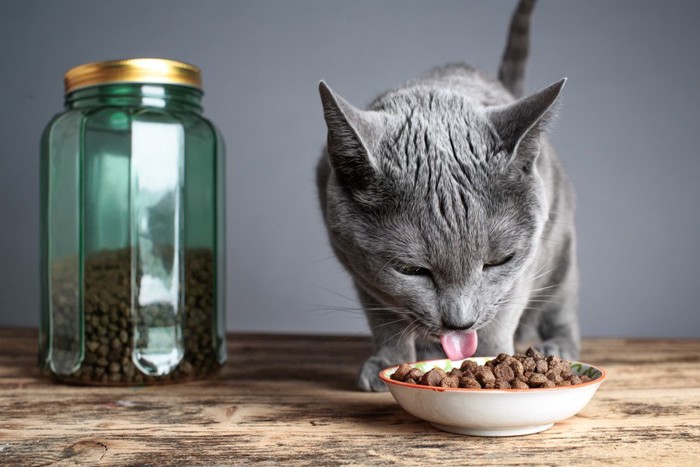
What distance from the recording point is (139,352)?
1201 millimetres

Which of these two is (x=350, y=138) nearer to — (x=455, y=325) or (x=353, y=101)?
(x=455, y=325)

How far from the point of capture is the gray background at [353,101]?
1.99m

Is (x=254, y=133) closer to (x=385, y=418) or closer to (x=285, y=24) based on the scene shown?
(x=285, y=24)

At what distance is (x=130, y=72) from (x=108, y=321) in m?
0.41

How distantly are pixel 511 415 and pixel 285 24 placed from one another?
57.4 inches

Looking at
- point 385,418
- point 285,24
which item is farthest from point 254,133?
point 385,418

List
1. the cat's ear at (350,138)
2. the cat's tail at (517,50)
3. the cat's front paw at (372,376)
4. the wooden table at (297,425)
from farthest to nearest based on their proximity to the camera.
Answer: the cat's tail at (517,50)
the cat's front paw at (372,376)
the cat's ear at (350,138)
the wooden table at (297,425)

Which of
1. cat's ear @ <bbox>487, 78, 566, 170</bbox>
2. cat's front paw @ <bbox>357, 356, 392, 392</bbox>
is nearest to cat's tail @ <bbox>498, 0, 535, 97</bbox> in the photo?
cat's ear @ <bbox>487, 78, 566, 170</bbox>

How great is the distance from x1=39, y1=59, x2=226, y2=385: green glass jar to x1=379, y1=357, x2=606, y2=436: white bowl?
0.48 metres

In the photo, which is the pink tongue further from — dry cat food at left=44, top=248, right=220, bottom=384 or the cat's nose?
dry cat food at left=44, top=248, right=220, bottom=384

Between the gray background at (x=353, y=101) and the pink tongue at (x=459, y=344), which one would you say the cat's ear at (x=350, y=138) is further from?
the gray background at (x=353, y=101)

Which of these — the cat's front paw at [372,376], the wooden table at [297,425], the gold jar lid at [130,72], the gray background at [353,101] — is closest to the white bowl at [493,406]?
the wooden table at [297,425]

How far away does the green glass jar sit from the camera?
120 centimetres

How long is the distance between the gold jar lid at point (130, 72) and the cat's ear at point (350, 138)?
1.22ft
